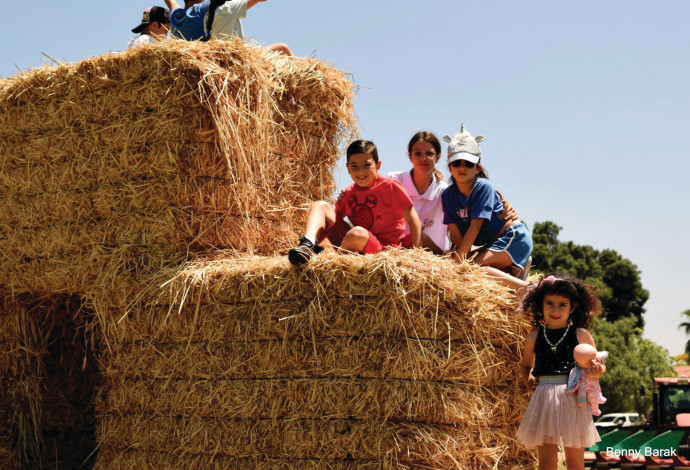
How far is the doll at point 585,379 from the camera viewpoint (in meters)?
5.52

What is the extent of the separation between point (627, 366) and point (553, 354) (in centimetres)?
3562

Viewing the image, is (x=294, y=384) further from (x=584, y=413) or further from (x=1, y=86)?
(x=1, y=86)

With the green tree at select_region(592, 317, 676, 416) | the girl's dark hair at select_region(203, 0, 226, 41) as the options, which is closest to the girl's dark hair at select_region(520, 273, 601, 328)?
the girl's dark hair at select_region(203, 0, 226, 41)

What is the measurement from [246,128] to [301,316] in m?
1.74

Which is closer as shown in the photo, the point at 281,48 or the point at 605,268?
the point at 281,48

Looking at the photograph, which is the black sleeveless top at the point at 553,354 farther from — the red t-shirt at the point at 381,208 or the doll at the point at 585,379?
the red t-shirt at the point at 381,208

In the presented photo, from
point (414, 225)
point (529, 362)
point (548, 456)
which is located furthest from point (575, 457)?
point (414, 225)

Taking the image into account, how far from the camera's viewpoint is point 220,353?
5.82 m

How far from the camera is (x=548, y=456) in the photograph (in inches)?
222

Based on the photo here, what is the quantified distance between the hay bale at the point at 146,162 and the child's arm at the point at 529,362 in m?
2.29

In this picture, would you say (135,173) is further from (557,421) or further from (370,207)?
(557,421)

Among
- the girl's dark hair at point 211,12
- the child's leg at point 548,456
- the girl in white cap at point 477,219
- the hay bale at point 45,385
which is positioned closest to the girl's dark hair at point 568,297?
the girl in white cap at point 477,219

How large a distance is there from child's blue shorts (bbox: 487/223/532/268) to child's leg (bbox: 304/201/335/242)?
4.32 feet

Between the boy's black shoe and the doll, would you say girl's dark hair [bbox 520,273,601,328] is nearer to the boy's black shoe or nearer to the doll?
the doll
